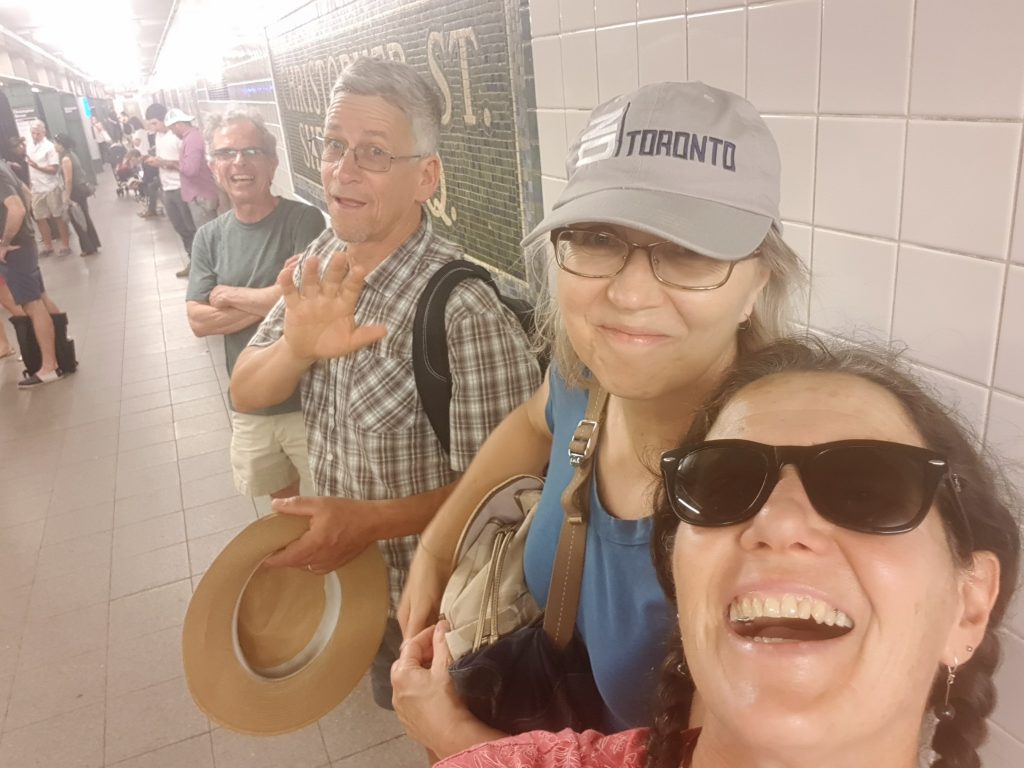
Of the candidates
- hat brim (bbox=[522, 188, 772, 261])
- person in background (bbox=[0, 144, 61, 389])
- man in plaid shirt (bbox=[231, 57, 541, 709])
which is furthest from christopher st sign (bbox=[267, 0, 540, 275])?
person in background (bbox=[0, 144, 61, 389])

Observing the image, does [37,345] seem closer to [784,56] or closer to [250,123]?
[250,123]

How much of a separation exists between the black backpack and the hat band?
0.45m

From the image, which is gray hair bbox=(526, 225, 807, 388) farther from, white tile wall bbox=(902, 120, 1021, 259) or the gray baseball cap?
white tile wall bbox=(902, 120, 1021, 259)

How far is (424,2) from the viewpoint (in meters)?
3.03

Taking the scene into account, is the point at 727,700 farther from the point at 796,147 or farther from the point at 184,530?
the point at 184,530

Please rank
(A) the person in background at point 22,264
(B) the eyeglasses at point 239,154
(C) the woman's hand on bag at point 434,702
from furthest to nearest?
(A) the person in background at point 22,264
(B) the eyeglasses at point 239,154
(C) the woman's hand on bag at point 434,702

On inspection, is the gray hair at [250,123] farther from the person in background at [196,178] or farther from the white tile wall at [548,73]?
the person in background at [196,178]

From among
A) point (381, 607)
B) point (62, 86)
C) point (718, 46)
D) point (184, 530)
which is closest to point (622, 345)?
point (718, 46)

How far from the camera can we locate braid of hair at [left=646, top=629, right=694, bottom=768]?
37.0 inches

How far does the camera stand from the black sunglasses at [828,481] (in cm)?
76

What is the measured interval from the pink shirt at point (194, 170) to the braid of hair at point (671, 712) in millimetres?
7685

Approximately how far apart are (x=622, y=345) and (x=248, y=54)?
302 inches

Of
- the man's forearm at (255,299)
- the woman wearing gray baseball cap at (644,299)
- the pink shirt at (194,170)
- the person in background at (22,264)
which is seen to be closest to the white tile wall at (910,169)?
the woman wearing gray baseball cap at (644,299)

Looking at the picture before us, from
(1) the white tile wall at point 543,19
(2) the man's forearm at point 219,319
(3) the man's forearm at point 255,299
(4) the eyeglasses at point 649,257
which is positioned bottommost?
(2) the man's forearm at point 219,319
